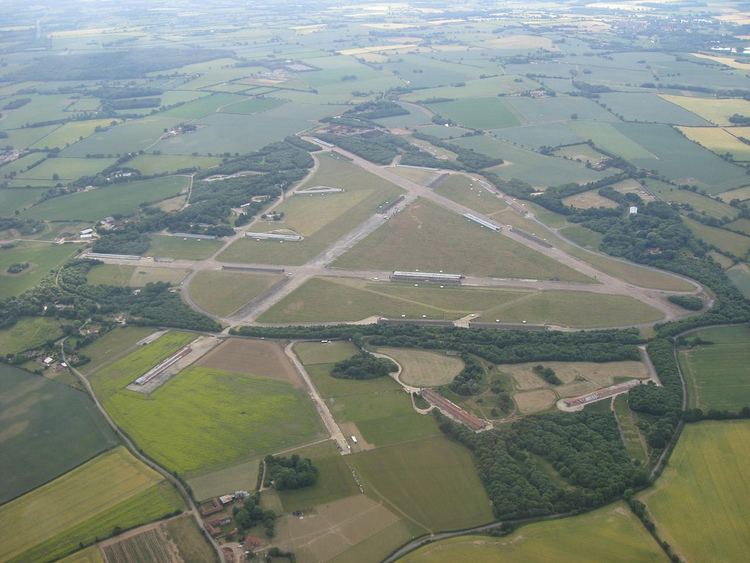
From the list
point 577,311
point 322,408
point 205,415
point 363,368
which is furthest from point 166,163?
point 577,311

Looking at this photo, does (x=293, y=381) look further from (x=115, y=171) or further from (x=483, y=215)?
(x=115, y=171)

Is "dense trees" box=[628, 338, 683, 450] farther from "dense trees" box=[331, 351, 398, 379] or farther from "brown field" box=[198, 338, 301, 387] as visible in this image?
"brown field" box=[198, 338, 301, 387]

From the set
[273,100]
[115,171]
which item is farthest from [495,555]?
[273,100]

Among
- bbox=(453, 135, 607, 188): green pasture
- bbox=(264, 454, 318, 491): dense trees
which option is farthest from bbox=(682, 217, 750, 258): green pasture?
bbox=(264, 454, 318, 491): dense trees

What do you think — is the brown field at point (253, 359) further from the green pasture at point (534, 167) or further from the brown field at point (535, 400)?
the green pasture at point (534, 167)

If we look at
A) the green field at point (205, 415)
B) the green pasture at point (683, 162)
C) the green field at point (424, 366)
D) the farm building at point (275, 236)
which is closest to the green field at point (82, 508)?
the green field at point (205, 415)

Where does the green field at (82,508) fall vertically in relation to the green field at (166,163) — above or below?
below
